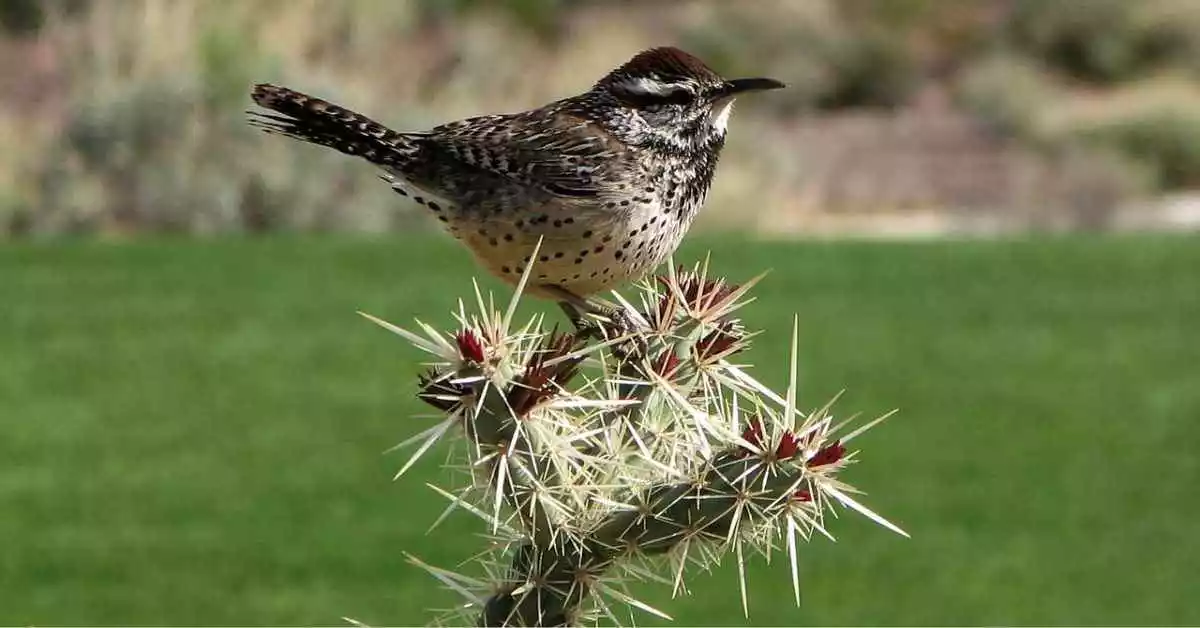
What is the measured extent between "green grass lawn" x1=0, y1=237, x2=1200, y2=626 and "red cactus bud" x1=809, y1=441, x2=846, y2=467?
5.32 m

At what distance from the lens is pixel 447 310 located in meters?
13.0

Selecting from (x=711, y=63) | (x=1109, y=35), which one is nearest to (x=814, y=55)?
(x=711, y=63)

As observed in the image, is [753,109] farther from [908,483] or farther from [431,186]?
[431,186]

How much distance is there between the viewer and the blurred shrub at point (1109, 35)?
26391 millimetres

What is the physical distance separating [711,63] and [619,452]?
66.8 ft

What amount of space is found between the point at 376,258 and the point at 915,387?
14.9ft

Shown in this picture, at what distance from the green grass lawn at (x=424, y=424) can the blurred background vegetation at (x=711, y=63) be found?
146 centimetres

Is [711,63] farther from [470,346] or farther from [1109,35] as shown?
[470,346]

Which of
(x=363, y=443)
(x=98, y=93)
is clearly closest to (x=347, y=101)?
(x=98, y=93)

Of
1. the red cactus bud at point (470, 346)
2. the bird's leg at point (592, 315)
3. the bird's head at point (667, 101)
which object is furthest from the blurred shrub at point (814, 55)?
the red cactus bud at point (470, 346)

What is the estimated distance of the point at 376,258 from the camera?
47.2ft

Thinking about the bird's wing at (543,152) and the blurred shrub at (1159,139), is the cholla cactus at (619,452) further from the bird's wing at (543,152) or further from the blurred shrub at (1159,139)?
the blurred shrub at (1159,139)

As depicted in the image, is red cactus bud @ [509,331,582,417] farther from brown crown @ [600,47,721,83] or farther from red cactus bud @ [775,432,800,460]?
brown crown @ [600,47,721,83]

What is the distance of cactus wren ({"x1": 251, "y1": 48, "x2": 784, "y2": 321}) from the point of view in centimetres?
297
